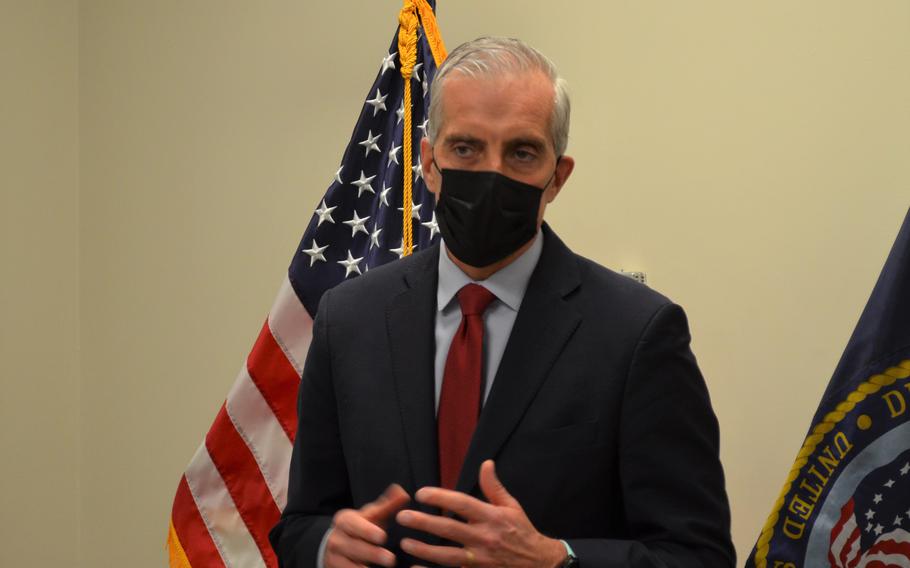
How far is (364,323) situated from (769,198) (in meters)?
1.25

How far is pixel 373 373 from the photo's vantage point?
1.72 meters

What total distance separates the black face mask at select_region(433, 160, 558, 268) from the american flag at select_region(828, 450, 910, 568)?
81 centimetres

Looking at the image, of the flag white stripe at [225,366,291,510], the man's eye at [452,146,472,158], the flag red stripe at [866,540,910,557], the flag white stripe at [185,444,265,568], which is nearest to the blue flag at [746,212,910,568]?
the flag red stripe at [866,540,910,557]

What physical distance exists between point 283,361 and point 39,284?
4.54ft

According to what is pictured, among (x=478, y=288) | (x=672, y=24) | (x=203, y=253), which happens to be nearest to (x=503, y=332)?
(x=478, y=288)

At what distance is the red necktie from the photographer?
5.39 feet

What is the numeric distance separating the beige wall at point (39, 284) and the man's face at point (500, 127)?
8.07 ft

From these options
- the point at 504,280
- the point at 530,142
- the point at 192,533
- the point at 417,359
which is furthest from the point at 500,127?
the point at 192,533

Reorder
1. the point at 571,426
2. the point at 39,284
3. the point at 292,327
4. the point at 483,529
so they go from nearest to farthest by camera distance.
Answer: the point at 483,529, the point at 571,426, the point at 292,327, the point at 39,284

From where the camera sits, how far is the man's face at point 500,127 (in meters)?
1.67

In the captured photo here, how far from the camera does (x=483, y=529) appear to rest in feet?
4.73

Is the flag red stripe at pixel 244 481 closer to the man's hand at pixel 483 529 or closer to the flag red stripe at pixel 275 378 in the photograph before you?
the flag red stripe at pixel 275 378

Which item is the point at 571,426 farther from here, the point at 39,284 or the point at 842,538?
the point at 39,284

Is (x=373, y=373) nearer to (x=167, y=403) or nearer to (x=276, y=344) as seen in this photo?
(x=276, y=344)
